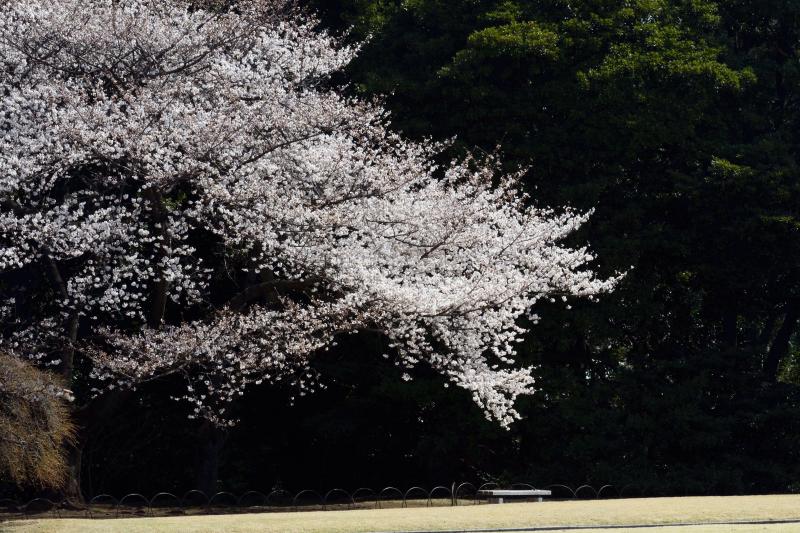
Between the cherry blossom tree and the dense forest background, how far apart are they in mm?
3308

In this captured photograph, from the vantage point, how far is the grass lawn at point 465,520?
10906 mm

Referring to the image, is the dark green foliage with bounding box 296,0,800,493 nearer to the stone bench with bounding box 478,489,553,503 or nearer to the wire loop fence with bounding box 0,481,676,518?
the wire loop fence with bounding box 0,481,676,518

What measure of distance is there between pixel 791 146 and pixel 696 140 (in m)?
1.64

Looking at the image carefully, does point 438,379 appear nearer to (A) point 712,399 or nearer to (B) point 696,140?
(A) point 712,399

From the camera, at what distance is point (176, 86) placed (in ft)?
48.1

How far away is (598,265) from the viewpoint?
62.0 feet

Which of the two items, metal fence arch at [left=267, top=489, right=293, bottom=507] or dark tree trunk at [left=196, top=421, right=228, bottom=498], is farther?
dark tree trunk at [left=196, top=421, right=228, bottom=498]

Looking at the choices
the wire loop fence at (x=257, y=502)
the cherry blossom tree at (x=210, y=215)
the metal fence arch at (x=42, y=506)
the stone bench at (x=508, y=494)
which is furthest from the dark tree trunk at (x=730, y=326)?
the metal fence arch at (x=42, y=506)

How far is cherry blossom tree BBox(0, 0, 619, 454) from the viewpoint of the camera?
1336 centimetres

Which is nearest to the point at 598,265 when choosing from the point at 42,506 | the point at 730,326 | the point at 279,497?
the point at 730,326

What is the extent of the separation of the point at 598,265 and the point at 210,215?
23.7 ft

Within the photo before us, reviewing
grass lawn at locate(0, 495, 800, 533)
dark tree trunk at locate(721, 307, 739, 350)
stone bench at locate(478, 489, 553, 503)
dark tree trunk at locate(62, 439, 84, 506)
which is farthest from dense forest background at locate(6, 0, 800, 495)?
grass lawn at locate(0, 495, 800, 533)

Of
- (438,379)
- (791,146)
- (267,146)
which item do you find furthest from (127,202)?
(791,146)

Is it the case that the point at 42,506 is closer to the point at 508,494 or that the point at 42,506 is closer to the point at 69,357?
the point at 69,357
